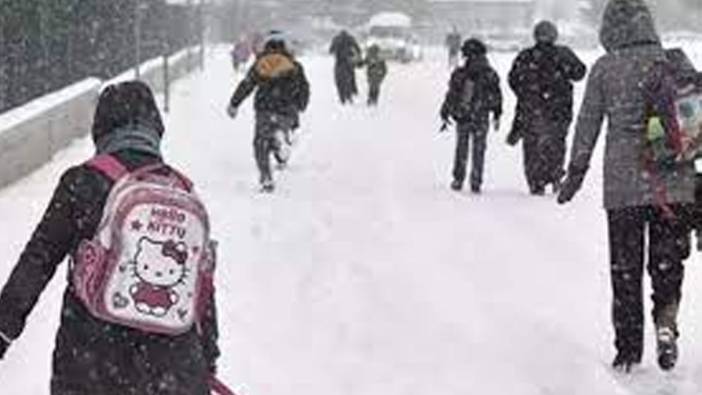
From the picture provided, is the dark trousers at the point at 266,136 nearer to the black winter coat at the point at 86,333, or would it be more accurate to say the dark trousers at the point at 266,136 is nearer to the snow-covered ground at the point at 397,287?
the snow-covered ground at the point at 397,287

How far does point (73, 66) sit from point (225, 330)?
14.7 meters

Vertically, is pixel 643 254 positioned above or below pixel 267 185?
above

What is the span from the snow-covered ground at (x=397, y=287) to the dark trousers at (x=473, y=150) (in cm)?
27

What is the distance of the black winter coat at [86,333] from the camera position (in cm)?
504

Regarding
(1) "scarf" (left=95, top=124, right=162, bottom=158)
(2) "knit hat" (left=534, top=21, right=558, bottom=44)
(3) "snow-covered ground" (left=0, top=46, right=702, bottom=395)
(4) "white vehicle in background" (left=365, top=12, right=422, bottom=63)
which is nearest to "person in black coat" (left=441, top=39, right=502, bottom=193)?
(3) "snow-covered ground" (left=0, top=46, right=702, bottom=395)

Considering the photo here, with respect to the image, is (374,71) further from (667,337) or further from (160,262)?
(160,262)

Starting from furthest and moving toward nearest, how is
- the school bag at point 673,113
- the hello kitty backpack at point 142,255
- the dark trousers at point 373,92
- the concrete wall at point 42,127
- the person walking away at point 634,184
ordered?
the dark trousers at point 373,92 < the concrete wall at point 42,127 < the person walking away at point 634,184 < the school bag at point 673,113 < the hello kitty backpack at point 142,255

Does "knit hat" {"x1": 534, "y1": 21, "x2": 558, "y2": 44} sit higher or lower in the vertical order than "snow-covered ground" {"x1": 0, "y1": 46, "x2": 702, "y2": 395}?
higher

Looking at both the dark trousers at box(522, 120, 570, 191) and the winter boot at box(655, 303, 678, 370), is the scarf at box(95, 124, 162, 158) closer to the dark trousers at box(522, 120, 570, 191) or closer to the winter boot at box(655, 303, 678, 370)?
the winter boot at box(655, 303, 678, 370)

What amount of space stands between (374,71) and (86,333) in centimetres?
3051

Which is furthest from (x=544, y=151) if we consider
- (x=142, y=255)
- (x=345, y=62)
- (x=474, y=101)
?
(x=345, y=62)

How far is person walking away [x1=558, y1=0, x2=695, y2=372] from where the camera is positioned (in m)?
8.40

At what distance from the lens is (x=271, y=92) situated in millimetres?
17562

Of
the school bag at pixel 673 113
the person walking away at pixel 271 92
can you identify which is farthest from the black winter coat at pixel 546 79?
the school bag at pixel 673 113
